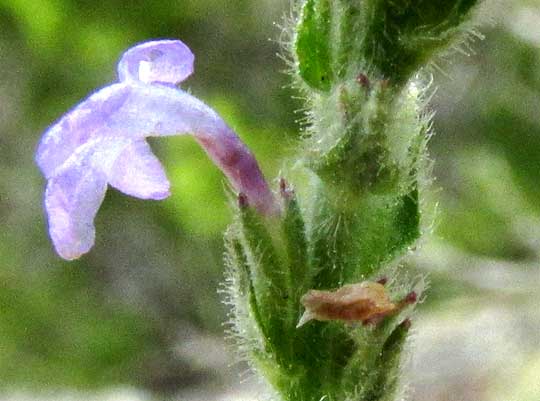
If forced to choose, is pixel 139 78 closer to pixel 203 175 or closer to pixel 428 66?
pixel 428 66

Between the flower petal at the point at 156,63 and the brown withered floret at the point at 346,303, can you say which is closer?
the brown withered floret at the point at 346,303

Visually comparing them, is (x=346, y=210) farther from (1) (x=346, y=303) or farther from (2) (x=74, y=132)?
(2) (x=74, y=132)

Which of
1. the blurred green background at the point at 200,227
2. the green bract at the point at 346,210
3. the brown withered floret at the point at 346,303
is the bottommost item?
the brown withered floret at the point at 346,303

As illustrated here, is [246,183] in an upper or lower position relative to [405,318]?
upper

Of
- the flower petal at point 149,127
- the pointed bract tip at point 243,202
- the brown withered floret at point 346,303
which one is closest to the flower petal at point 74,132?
the flower petal at point 149,127

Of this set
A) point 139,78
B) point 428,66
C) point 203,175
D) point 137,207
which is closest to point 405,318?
point 428,66

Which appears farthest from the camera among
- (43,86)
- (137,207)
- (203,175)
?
(137,207)

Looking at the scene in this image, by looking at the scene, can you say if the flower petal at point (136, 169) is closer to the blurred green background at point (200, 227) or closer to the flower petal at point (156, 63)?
the flower petal at point (156, 63)

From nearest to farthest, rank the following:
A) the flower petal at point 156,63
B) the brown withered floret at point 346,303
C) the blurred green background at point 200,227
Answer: the brown withered floret at point 346,303, the flower petal at point 156,63, the blurred green background at point 200,227
